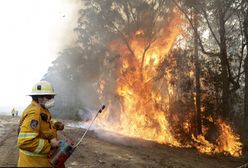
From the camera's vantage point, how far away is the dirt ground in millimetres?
12367

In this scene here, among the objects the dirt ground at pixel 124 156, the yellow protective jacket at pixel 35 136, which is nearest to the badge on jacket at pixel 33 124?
the yellow protective jacket at pixel 35 136

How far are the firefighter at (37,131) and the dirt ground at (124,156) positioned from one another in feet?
21.9

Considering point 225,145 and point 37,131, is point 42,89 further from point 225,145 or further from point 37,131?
point 225,145

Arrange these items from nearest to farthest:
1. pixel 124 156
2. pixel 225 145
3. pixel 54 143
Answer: pixel 54 143, pixel 124 156, pixel 225 145

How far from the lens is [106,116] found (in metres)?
29.0

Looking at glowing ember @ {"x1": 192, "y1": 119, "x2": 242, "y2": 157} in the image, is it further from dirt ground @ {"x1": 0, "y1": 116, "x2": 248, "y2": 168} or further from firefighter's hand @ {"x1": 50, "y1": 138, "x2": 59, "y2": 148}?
firefighter's hand @ {"x1": 50, "y1": 138, "x2": 59, "y2": 148}

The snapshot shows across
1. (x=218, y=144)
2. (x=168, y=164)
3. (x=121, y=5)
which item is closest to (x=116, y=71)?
(x=121, y=5)

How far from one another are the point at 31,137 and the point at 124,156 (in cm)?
934

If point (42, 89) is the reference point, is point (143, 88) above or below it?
above

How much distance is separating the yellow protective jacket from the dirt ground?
263 inches

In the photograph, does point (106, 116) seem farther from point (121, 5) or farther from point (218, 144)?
point (218, 144)

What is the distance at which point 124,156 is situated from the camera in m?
14.0

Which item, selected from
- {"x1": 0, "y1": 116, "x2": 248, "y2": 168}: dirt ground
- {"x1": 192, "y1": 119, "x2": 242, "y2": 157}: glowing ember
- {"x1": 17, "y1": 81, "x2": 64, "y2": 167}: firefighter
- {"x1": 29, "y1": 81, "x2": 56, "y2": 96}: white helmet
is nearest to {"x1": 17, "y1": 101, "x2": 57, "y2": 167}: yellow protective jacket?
{"x1": 17, "y1": 81, "x2": 64, "y2": 167}: firefighter

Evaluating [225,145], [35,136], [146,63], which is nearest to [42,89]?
[35,136]
